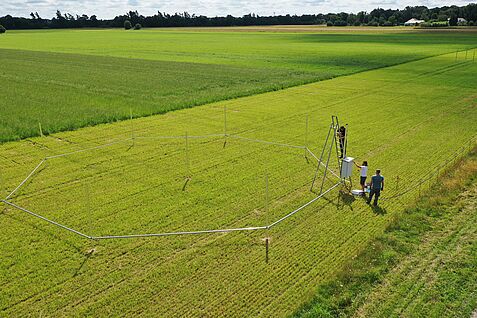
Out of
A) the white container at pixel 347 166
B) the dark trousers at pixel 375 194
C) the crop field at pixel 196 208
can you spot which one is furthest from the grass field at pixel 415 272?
the white container at pixel 347 166

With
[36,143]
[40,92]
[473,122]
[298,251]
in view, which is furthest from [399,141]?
[40,92]

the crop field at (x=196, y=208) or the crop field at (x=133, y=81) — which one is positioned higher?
the crop field at (x=133, y=81)

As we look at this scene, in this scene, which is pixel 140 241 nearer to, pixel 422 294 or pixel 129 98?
pixel 422 294

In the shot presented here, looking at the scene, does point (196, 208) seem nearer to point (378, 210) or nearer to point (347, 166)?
point (347, 166)

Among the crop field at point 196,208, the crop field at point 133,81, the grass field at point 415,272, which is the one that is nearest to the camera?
the grass field at point 415,272

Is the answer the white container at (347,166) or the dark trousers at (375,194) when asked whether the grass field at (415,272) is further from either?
the white container at (347,166)
